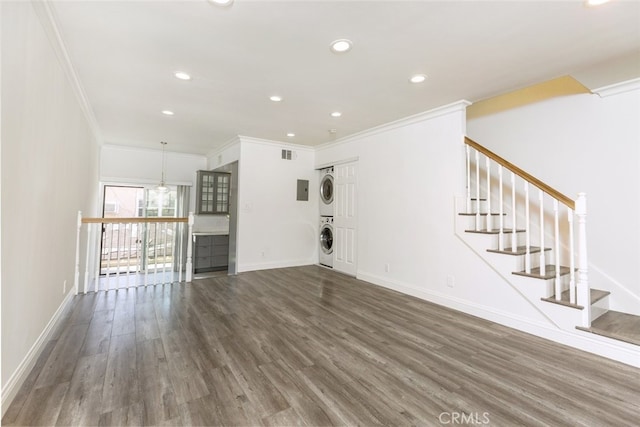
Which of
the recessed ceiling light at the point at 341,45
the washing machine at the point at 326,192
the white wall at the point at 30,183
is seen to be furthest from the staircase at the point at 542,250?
the white wall at the point at 30,183

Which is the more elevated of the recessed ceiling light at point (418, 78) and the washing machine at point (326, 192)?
the recessed ceiling light at point (418, 78)

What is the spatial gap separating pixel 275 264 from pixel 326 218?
1.41m

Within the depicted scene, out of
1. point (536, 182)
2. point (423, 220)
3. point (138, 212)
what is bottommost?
point (423, 220)

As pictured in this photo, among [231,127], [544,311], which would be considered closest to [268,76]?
[231,127]

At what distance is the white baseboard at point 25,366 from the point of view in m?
1.58

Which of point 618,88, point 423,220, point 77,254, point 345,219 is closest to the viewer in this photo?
point 618,88

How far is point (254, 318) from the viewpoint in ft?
9.75

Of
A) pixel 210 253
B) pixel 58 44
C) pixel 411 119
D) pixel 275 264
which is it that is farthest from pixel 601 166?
→ pixel 210 253

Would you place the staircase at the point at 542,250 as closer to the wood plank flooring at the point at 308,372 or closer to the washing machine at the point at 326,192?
the wood plank flooring at the point at 308,372

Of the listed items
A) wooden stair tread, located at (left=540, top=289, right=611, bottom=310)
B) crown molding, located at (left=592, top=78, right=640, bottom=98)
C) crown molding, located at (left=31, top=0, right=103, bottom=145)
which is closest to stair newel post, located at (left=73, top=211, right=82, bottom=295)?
crown molding, located at (left=31, top=0, right=103, bottom=145)

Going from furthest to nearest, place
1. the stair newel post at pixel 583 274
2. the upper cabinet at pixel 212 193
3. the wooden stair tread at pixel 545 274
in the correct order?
the upper cabinet at pixel 212 193 → the wooden stair tread at pixel 545 274 → the stair newel post at pixel 583 274

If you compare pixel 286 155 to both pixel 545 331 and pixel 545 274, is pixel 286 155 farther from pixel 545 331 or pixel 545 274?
pixel 545 331

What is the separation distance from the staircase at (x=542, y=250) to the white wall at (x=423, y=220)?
6.0 inches

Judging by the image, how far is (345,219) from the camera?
5.22 metres
